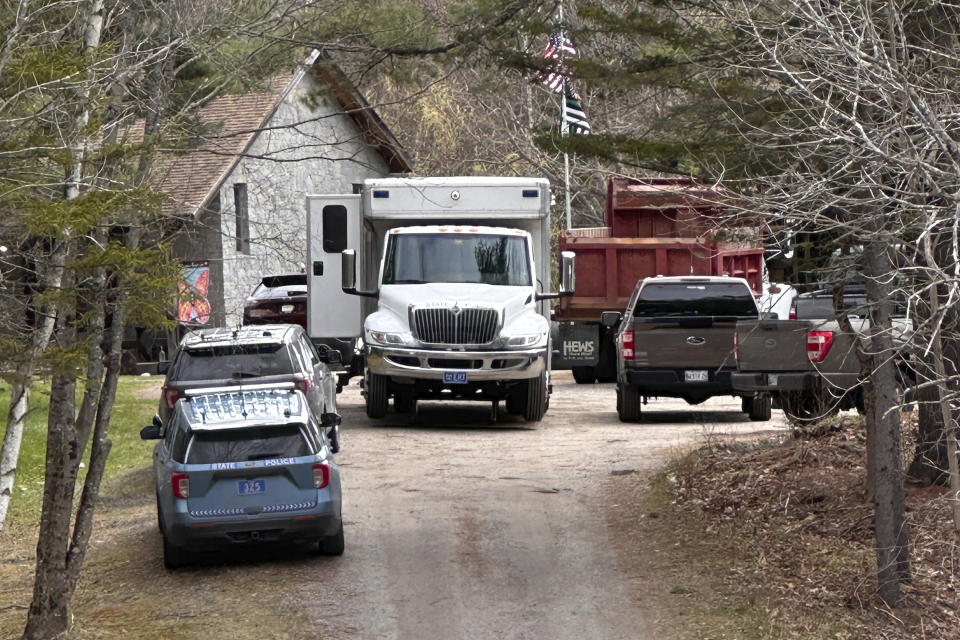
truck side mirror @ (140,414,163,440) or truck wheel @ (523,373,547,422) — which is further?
truck wheel @ (523,373,547,422)

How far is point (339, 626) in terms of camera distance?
9734 millimetres

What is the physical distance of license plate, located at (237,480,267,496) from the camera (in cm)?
1113

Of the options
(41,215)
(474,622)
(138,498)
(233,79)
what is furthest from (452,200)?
(41,215)

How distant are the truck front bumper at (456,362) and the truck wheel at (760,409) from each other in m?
3.19

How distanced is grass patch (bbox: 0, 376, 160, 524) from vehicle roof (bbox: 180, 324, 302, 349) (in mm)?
1559

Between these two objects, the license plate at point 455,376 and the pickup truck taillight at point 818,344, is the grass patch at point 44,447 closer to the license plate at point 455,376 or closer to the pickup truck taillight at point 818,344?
the license plate at point 455,376

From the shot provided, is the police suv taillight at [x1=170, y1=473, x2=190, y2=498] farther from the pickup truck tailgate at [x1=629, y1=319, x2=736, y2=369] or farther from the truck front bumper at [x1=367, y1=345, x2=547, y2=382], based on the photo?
the pickup truck tailgate at [x1=629, y1=319, x2=736, y2=369]

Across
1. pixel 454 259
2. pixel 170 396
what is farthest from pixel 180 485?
pixel 454 259

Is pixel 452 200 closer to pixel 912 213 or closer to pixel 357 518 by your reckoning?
pixel 357 518

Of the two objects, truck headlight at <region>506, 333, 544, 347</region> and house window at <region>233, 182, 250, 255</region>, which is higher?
house window at <region>233, 182, 250, 255</region>

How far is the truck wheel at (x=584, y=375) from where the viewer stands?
25.8 metres

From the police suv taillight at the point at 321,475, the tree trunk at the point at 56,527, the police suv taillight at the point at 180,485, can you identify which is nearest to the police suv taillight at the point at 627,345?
the police suv taillight at the point at 321,475

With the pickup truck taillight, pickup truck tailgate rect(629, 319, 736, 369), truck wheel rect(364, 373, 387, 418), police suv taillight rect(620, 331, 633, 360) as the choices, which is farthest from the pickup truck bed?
truck wheel rect(364, 373, 387, 418)

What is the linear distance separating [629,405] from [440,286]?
3.11m
